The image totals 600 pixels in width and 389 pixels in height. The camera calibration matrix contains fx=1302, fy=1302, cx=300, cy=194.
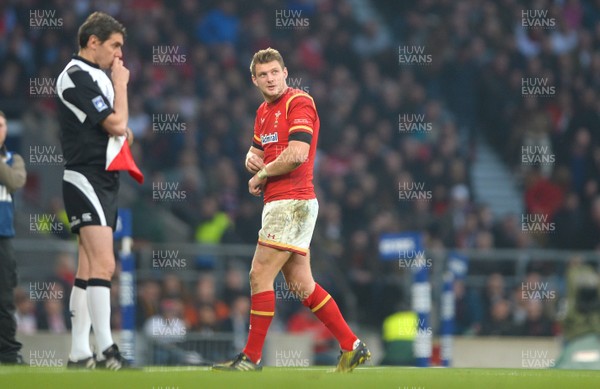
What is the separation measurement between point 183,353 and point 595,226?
761 centimetres

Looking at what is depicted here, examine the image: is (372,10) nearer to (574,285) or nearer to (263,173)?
(574,285)

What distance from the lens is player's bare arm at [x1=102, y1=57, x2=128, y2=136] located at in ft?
28.4

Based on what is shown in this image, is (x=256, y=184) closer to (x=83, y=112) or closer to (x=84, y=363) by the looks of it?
(x=83, y=112)

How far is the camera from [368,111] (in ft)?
68.9

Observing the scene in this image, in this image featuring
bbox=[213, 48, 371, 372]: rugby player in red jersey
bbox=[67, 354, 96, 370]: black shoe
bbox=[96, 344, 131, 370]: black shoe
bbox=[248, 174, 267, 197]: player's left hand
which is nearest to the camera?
bbox=[96, 344, 131, 370]: black shoe

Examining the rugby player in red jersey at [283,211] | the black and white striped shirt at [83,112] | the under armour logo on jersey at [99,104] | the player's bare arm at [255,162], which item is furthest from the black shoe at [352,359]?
the under armour logo on jersey at [99,104]

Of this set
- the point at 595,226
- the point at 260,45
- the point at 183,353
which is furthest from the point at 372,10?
the point at 183,353

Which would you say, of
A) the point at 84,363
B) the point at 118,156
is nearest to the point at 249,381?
the point at 84,363

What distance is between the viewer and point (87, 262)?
8852mm

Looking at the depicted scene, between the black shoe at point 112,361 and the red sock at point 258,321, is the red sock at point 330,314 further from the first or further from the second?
the black shoe at point 112,361

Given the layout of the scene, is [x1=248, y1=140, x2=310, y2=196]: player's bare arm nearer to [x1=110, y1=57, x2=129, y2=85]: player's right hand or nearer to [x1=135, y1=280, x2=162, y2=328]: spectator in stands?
[x1=110, y1=57, x2=129, y2=85]: player's right hand

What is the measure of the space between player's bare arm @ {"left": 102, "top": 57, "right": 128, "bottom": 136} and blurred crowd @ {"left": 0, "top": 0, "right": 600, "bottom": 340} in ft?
25.3

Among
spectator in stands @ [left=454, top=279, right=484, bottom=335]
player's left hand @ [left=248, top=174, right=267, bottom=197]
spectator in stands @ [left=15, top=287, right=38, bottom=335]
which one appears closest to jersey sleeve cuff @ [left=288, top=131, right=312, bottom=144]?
player's left hand @ [left=248, top=174, right=267, bottom=197]

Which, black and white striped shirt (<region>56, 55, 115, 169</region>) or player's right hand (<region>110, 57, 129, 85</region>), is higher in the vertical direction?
player's right hand (<region>110, 57, 129, 85</region>)
